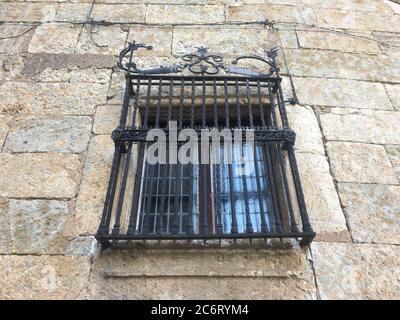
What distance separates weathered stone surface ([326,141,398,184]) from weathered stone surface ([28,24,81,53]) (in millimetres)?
2082

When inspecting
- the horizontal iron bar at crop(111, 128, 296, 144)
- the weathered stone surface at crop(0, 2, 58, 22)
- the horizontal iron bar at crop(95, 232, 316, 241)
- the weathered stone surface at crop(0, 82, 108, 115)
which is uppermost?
the weathered stone surface at crop(0, 2, 58, 22)

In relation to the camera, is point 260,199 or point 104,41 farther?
point 104,41

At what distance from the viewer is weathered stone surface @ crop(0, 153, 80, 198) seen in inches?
84.7

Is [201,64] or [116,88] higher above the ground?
[201,64]

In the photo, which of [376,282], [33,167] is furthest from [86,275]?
[376,282]

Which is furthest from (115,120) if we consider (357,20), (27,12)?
(357,20)

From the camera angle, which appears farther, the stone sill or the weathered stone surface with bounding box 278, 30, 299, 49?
the weathered stone surface with bounding box 278, 30, 299, 49

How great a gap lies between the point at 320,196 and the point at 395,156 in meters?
0.63

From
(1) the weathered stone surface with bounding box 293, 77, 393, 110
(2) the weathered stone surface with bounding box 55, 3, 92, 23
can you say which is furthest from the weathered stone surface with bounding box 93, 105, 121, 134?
(1) the weathered stone surface with bounding box 293, 77, 393, 110

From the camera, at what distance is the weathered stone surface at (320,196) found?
208cm

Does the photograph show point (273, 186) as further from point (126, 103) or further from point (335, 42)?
point (335, 42)

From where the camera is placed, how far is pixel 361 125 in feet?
8.34

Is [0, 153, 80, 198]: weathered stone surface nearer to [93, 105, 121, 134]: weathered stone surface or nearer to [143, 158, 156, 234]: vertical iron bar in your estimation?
[93, 105, 121, 134]: weathered stone surface

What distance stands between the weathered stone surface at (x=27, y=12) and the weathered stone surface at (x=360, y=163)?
2.49 meters
